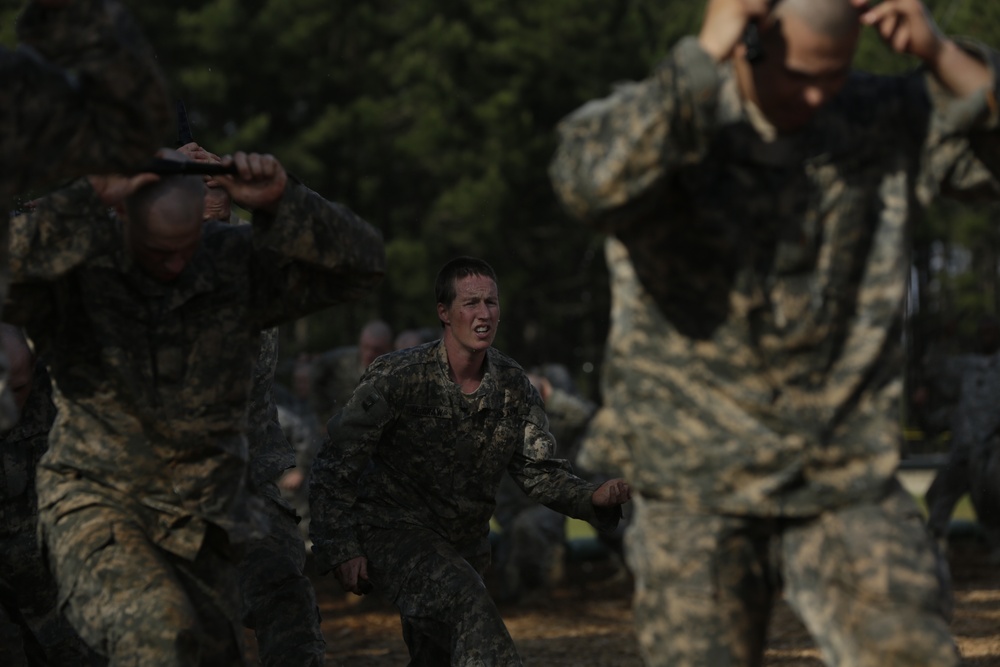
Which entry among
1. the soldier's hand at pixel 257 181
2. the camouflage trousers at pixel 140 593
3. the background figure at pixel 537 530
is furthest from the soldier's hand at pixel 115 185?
the background figure at pixel 537 530

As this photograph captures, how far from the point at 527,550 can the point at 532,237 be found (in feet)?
62.2

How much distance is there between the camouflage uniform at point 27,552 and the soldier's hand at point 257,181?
237cm

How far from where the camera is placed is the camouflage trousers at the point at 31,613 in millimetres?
7309

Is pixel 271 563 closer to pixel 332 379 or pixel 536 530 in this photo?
pixel 536 530

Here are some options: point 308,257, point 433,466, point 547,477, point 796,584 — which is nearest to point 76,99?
point 308,257

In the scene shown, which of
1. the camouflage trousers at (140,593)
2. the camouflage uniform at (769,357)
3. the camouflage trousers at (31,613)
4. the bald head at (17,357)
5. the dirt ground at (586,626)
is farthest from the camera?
the dirt ground at (586,626)

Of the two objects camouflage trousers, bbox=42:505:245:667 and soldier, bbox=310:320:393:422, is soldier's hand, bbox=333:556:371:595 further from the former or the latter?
soldier, bbox=310:320:393:422

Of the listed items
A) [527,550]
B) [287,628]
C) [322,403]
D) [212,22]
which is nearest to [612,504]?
[287,628]

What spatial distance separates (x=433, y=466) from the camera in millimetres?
7711

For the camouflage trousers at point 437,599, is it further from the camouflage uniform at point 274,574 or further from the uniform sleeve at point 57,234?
the uniform sleeve at point 57,234

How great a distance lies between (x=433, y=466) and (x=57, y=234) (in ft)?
8.76

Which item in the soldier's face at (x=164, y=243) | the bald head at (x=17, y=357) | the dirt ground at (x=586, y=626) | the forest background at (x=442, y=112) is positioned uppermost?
the forest background at (x=442, y=112)

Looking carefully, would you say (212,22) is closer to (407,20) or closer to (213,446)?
(407,20)

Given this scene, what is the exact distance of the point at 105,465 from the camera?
5.56 meters
